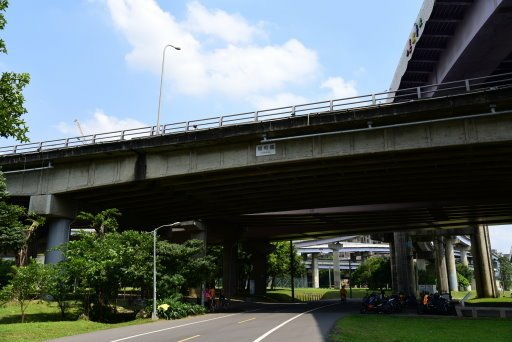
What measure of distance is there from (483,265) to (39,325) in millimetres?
57481

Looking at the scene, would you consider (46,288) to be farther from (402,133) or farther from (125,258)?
(402,133)

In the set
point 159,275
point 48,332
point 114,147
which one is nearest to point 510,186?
point 159,275

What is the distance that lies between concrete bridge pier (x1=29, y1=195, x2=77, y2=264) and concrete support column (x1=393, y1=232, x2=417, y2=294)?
40.7 meters

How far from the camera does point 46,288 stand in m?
25.1

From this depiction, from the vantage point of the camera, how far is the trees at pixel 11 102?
1485 cm

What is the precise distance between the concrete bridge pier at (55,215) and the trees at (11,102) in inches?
731

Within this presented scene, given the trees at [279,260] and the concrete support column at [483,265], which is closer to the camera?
the concrete support column at [483,265]

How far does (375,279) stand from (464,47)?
72209mm

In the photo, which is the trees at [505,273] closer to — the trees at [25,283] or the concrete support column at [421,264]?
the concrete support column at [421,264]

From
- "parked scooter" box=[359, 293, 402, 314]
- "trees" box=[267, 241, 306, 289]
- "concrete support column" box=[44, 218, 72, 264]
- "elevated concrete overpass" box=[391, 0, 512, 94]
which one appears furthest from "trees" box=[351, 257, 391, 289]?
"concrete support column" box=[44, 218, 72, 264]

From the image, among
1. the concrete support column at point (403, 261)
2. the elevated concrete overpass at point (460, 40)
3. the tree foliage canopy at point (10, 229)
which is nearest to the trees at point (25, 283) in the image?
the tree foliage canopy at point (10, 229)

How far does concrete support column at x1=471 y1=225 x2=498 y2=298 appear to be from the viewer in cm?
5878

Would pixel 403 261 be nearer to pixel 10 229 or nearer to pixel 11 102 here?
pixel 10 229

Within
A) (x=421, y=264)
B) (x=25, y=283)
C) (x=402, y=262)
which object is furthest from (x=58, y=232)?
(x=421, y=264)
